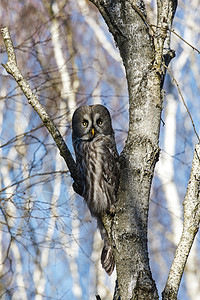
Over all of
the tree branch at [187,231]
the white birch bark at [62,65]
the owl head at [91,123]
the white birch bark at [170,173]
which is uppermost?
the white birch bark at [62,65]

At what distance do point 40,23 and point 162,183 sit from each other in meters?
2.65

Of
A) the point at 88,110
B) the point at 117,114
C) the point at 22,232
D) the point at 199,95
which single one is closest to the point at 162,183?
the point at 117,114

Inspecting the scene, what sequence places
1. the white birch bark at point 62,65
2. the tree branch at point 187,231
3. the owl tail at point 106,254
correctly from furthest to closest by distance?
the white birch bark at point 62,65, the owl tail at point 106,254, the tree branch at point 187,231

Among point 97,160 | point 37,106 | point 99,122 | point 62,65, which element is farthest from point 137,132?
point 62,65

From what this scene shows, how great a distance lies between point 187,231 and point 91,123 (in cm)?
149

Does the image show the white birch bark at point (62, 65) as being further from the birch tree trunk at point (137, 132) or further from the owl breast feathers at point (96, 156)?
the birch tree trunk at point (137, 132)

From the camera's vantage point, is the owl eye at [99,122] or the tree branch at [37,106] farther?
the owl eye at [99,122]

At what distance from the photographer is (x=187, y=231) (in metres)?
1.65

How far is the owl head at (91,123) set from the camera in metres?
2.99

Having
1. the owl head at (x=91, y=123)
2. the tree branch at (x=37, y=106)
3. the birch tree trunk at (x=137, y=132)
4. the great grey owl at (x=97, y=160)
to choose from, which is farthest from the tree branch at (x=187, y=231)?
the owl head at (x=91, y=123)

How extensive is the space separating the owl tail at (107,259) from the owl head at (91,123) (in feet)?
2.30

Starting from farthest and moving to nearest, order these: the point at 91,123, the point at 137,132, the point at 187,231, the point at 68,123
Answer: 1. the point at 68,123
2. the point at 91,123
3. the point at 137,132
4. the point at 187,231

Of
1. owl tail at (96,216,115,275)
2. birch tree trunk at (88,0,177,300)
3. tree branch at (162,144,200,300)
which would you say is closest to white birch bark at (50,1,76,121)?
owl tail at (96,216,115,275)

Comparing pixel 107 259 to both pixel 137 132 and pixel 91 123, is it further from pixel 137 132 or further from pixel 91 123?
pixel 137 132
